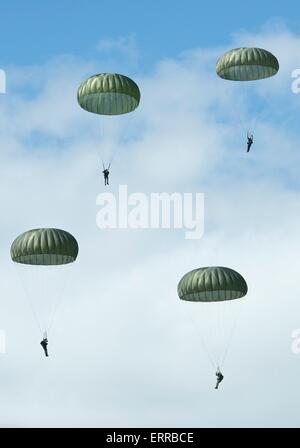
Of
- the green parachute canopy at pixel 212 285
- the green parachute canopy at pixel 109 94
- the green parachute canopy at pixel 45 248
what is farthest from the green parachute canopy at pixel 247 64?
the green parachute canopy at pixel 45 248

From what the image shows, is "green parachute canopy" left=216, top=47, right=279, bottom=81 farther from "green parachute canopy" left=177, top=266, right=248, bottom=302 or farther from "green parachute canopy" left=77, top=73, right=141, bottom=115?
"green parachute canopy" left=177, top=266, right=248, bottom=302

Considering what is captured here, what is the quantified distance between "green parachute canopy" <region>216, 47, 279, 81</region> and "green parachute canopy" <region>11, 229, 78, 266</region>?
612 inches

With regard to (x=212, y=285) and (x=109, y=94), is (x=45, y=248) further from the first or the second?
(x=109, y=94)

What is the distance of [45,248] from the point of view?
87.4m

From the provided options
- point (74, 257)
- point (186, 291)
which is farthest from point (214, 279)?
point (74, 257)

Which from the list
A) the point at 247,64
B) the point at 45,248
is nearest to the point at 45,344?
the point at 45,248

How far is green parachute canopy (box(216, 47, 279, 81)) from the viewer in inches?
3675

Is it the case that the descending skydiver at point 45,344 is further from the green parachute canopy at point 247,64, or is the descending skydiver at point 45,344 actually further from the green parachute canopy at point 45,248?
the green parachute canopy at point 247,64

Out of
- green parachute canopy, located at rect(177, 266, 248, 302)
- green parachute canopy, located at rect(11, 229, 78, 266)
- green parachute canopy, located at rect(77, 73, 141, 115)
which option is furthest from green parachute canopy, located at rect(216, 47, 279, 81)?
green parachute canopy, located at rect(11, 229, 78, 266)

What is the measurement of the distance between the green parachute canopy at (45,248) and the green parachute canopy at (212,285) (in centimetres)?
715

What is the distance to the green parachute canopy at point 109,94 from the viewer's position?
300ft

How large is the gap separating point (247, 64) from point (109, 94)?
9.03 metres
